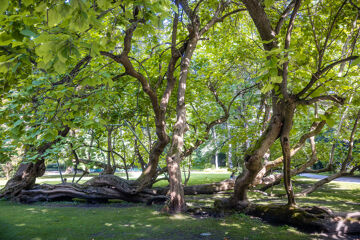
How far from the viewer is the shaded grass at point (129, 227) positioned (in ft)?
13.0

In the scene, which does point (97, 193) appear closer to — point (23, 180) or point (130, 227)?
point (23, 180)

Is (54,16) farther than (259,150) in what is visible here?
No

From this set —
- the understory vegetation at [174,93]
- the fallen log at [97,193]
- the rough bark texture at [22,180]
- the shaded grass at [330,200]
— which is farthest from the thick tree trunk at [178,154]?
the rough bark texture at [22,180]

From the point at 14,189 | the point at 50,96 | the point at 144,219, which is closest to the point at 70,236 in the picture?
the point at 144,219

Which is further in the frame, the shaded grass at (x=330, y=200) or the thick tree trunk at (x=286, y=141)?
the shaded grass at (x=330, y=200)

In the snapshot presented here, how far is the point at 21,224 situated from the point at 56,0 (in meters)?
4.93

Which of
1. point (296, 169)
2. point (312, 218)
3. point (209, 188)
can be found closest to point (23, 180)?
point (209, 188)

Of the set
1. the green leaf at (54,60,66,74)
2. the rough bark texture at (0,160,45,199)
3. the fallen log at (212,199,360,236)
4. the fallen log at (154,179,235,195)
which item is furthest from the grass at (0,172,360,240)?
the fallen log at (154,179,235,195)

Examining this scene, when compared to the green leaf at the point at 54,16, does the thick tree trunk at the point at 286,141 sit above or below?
below

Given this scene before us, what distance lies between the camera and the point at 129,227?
4543mm

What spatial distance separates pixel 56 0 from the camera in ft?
5.59

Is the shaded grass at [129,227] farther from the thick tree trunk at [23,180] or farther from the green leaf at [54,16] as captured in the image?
the green leaf at [54,16]

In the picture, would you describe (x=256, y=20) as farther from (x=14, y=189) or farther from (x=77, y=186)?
(x=14, y=189)

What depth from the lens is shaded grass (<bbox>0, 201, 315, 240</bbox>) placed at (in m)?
3.96
